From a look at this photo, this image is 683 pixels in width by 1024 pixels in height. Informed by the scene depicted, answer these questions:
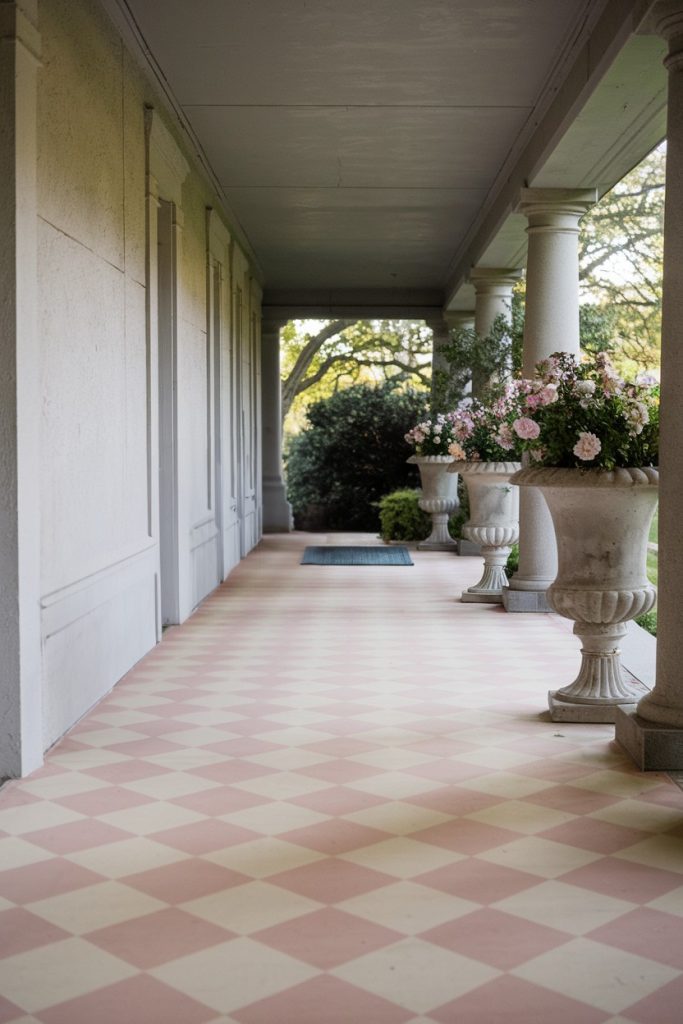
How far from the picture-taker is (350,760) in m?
4.98

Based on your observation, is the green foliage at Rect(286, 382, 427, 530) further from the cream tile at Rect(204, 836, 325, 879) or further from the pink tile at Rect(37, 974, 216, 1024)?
the pink tile at Rect(37, 974, 216, 1024)

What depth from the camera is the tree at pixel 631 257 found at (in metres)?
20.5

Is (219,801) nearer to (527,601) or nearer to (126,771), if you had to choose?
(126,771)

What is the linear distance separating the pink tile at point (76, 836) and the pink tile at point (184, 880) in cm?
35

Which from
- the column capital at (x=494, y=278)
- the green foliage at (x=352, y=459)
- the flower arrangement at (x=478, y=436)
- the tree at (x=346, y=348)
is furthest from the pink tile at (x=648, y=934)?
the tree at (x=346, y=348)

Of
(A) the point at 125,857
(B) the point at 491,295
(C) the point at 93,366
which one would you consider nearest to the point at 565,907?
(A) the point at 125,857

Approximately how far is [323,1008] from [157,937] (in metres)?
0.63

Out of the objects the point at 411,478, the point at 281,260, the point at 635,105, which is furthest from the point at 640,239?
the point at 635,105

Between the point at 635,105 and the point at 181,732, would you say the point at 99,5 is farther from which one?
the point at 181,732

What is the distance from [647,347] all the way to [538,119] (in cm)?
1289

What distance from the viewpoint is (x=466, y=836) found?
4.00 meters

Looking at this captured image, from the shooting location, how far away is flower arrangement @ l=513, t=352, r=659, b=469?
5.39m

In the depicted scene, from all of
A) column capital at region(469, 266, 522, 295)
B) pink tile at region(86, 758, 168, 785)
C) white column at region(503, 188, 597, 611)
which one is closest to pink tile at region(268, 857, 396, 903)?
pink tile at region(86, 758, 168, 785)

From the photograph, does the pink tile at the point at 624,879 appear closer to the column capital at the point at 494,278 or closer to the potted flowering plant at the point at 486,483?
the potted flowering plant at the point at 486,483
